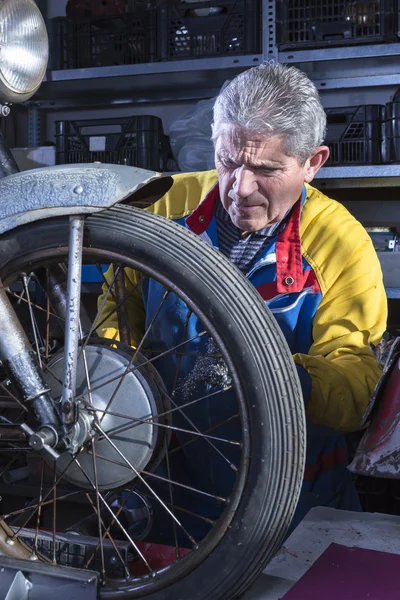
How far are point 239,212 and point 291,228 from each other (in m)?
0.13

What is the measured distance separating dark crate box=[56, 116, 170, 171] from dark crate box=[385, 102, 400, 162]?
0.86 m

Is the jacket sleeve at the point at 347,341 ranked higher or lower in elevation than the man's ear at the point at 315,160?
lower

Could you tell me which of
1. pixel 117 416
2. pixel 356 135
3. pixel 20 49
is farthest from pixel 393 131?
pixel 117 416

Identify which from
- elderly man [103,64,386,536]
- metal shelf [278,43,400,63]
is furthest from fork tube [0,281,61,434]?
metal shelf [278,43,400,63]

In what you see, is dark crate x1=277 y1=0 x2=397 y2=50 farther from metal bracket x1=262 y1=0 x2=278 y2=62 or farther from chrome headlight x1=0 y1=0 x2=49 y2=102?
chrome headlight x1=0 y1=0 x2=49 y2=102

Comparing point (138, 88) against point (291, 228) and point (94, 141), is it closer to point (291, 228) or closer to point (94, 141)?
point (94, 141)

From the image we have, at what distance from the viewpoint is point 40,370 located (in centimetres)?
83

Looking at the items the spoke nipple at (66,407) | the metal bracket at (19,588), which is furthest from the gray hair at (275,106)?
the metal bracket at (19,588)

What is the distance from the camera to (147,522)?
3.31ft

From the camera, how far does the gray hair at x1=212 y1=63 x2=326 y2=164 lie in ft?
4.10

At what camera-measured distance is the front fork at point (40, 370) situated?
799 millimetres

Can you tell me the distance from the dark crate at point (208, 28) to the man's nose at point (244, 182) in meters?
1.68

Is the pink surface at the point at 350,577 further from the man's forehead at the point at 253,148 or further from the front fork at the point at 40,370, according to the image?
the man's forehead at the point at 253,148

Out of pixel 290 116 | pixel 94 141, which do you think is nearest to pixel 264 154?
pixel 290 116
